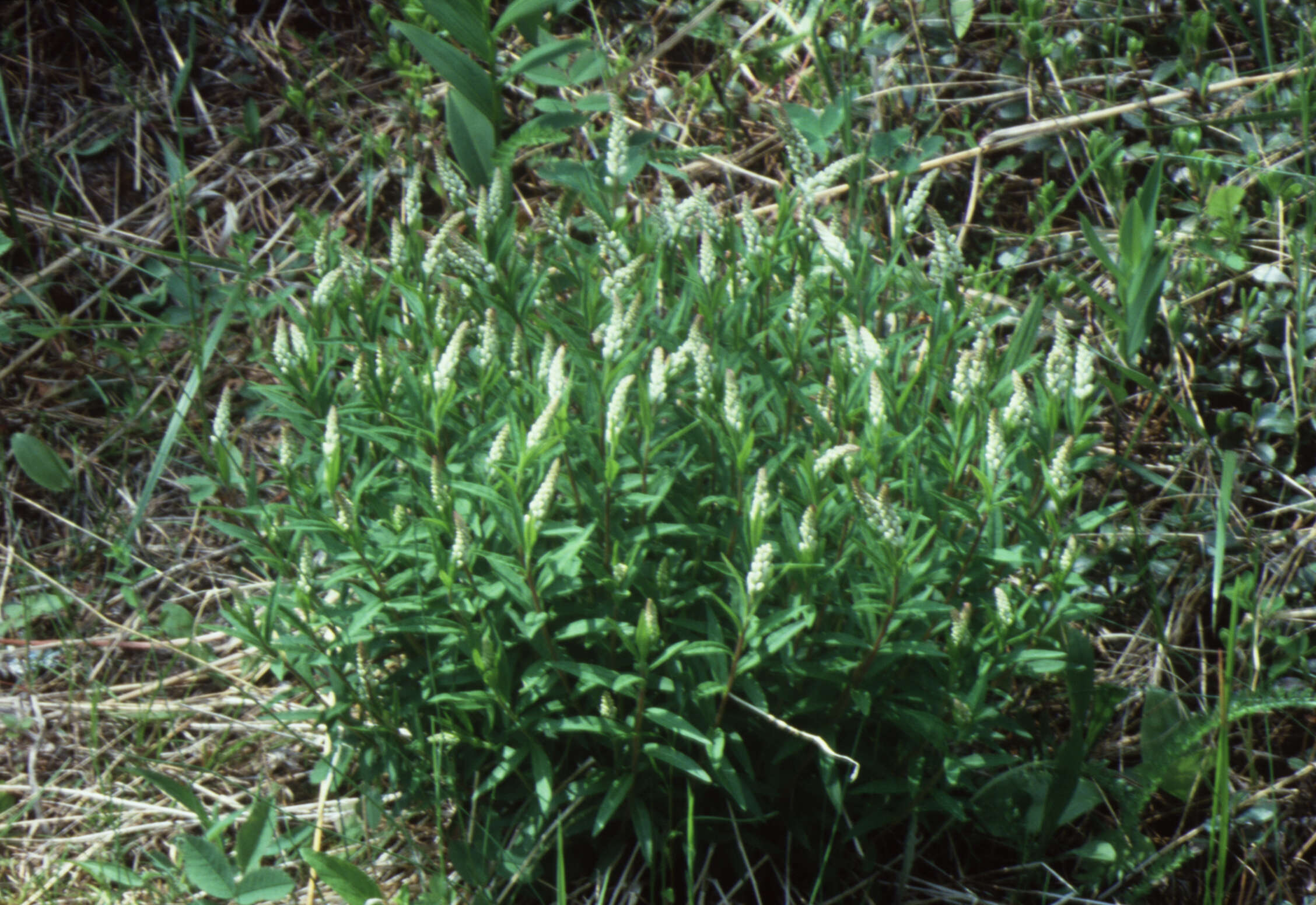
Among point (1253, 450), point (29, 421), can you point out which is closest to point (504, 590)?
point (1253, 450)

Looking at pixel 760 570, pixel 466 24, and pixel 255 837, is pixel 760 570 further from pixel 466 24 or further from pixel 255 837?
pixel 466 24

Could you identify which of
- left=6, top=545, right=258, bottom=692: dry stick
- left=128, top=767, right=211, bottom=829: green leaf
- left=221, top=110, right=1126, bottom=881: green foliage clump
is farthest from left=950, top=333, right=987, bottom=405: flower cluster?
left=6, top=545, right=258, bottom=692: dry stick

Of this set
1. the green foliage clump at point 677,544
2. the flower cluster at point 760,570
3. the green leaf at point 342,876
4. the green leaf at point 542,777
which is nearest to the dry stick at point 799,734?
the green foliage clump at point 677,544

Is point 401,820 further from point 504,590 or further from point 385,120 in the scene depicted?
point 385,120

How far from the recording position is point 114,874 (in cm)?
250

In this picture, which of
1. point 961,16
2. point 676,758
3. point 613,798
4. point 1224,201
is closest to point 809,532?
point 676,758

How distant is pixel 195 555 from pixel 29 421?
2.50ft

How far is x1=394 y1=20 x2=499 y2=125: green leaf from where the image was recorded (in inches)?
109

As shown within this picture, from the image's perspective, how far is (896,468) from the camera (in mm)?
2283

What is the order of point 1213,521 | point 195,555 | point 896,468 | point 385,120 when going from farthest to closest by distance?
point 385,120
point 195,555
point 1213,521
point 896,468

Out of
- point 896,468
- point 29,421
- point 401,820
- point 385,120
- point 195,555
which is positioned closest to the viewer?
point 896,468

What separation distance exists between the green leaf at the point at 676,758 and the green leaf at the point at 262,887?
83cm

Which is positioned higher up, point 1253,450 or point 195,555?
point 195,555

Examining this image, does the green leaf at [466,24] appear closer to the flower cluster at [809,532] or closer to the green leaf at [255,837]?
the flower cluster at [809,532]
